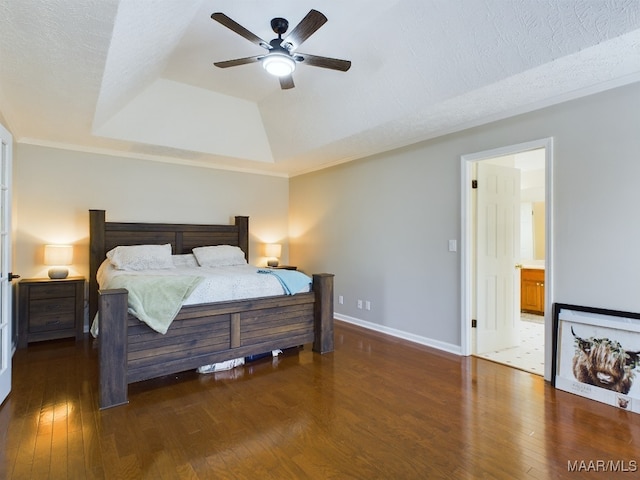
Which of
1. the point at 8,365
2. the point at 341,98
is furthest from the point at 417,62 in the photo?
the point at 8,365

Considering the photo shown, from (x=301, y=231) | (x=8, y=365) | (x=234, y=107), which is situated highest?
(x=234, y=107)

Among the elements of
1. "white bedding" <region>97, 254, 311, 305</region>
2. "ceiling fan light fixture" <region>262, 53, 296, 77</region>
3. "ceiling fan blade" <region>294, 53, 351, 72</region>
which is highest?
"ceiling fan blade" <region>294, 53, 351, 72</region>

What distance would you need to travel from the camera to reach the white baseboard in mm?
3748

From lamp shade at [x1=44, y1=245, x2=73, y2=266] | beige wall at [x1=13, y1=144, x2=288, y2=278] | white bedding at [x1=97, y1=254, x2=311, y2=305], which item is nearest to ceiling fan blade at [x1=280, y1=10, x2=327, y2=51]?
white bedding at [x1=97, y1=254, x2=311, y2=305]

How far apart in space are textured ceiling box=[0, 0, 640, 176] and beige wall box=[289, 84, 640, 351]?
0.71 ft

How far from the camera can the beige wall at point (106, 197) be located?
4195mm

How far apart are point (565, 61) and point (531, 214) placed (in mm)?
4785

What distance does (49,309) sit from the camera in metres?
3.91

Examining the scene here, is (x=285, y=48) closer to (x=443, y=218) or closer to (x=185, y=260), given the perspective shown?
(x=443, y=218)

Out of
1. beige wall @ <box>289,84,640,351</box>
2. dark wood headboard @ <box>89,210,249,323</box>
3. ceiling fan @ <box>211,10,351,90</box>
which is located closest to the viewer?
ceiling fan @ <box>211,10,351,90</box>

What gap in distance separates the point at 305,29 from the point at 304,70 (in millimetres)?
1265

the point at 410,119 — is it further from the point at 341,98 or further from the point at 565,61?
the point at 565,61

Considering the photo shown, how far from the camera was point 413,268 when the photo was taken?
415 centimetres

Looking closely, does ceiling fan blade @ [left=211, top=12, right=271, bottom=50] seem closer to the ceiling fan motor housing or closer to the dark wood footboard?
the ceiling fan motor housing
